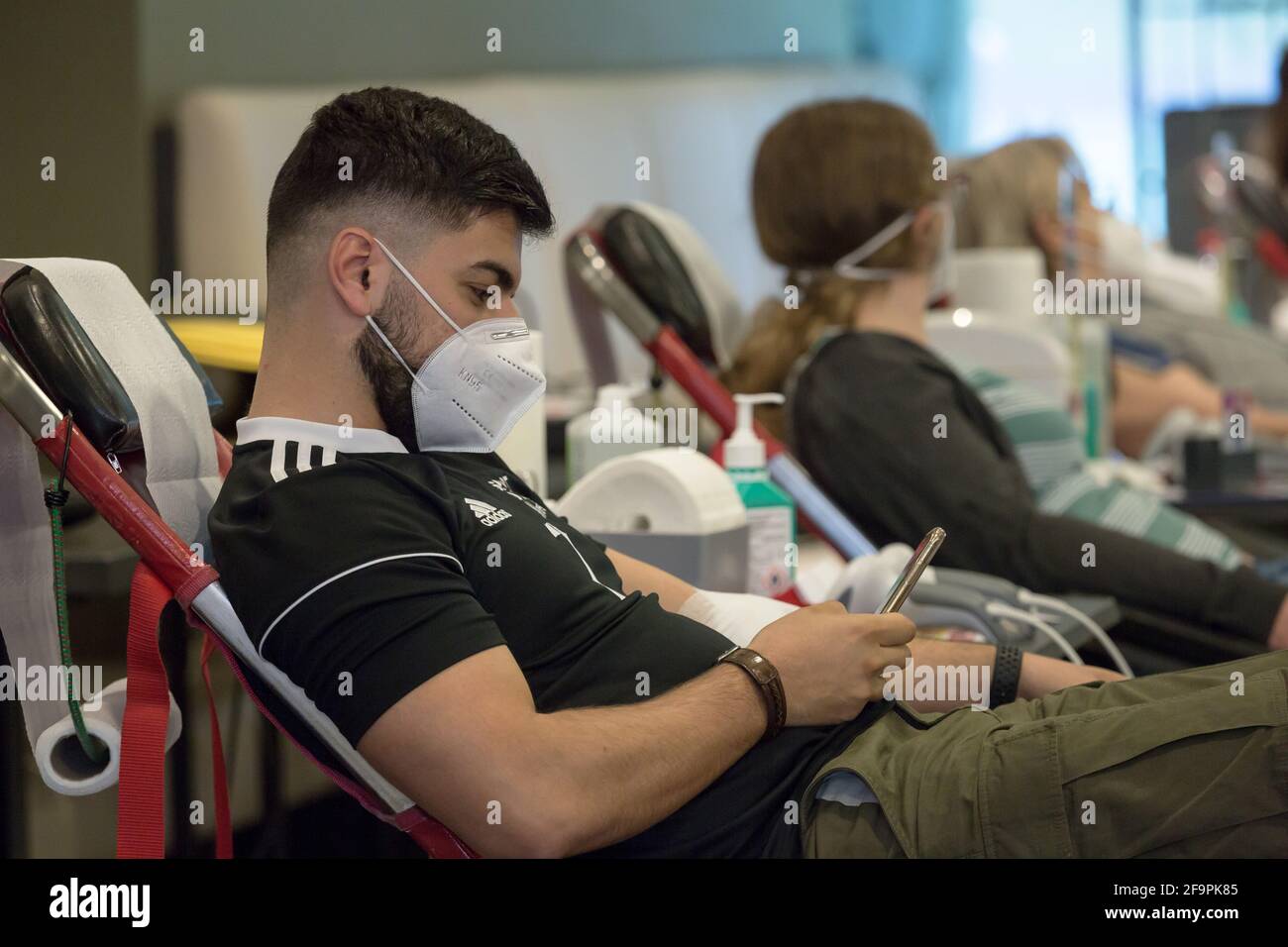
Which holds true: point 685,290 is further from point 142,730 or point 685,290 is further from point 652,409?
point 142,730

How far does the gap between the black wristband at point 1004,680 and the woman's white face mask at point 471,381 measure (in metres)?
0.53

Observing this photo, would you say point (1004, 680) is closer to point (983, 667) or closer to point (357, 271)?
point (983, 667)

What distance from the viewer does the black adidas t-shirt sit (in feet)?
→ 3.16

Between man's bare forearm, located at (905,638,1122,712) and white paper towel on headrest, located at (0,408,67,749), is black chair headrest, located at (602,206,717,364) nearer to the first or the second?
man's bare forearm, located at (905,638,1122,712)

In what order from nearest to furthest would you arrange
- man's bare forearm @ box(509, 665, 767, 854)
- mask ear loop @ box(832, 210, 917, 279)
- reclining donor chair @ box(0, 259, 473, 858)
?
man's bare forearm @ box(509, 665, 767, 854) < reclining donor chair @ box(0, 259, 473, 858) < mask ear loop @ box(832, 210, 917, 279)

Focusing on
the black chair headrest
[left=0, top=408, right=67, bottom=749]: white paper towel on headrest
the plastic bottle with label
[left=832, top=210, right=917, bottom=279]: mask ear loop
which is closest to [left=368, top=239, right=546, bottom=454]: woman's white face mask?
[left=0, top=408, right=67, bottom=749]: white paper towel on headrest

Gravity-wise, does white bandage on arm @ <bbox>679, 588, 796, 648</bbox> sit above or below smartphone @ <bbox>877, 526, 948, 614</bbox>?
below

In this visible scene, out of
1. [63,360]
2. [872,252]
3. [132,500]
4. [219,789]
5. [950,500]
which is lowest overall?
[219,789]

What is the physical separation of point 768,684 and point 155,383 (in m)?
0.56

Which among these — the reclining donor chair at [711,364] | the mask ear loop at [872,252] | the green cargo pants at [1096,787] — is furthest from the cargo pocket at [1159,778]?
the mask ear loop at [872,252]

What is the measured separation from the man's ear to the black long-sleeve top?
93 cm

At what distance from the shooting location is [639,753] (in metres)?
1.00

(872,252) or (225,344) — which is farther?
(872,252)

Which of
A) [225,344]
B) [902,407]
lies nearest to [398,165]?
[225,344]
